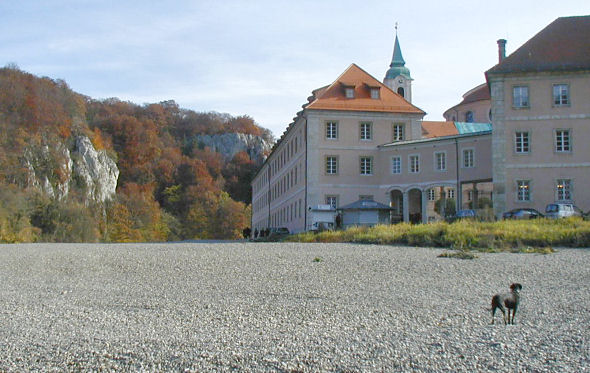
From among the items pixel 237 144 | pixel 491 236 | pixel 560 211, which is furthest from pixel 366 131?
pixel 237 144

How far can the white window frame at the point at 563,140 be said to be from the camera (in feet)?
132

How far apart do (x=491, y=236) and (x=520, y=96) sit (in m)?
19.2

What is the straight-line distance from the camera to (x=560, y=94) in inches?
1599

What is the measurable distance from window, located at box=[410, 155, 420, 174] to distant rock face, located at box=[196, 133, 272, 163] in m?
87.8

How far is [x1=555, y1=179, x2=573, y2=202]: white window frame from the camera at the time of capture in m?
40.0

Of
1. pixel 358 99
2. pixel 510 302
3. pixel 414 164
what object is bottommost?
pixel 510 302

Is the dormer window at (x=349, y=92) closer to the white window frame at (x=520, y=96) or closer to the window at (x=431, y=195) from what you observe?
the window at (x=431, y=195)

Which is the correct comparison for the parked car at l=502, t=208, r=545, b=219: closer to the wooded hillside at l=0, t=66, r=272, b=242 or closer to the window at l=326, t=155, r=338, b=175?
the window at l=326, t=155, r=338, b=175

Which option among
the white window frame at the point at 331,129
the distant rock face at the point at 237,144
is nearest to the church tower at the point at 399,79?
the white window frame at the point at 331,129

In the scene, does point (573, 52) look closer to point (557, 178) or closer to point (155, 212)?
point (557, 178)

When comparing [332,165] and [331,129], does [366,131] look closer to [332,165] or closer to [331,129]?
[331,129]

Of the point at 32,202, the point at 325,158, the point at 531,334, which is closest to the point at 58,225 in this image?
the point at 32,202

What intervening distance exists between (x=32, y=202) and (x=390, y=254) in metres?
33.8

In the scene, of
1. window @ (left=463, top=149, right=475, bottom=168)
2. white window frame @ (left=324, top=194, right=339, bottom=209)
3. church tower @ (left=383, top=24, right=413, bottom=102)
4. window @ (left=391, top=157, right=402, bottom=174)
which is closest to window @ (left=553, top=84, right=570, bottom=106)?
window @ (left=463, top=149, right=475, bottom=168)
